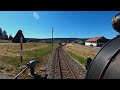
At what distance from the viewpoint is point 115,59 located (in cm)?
255
